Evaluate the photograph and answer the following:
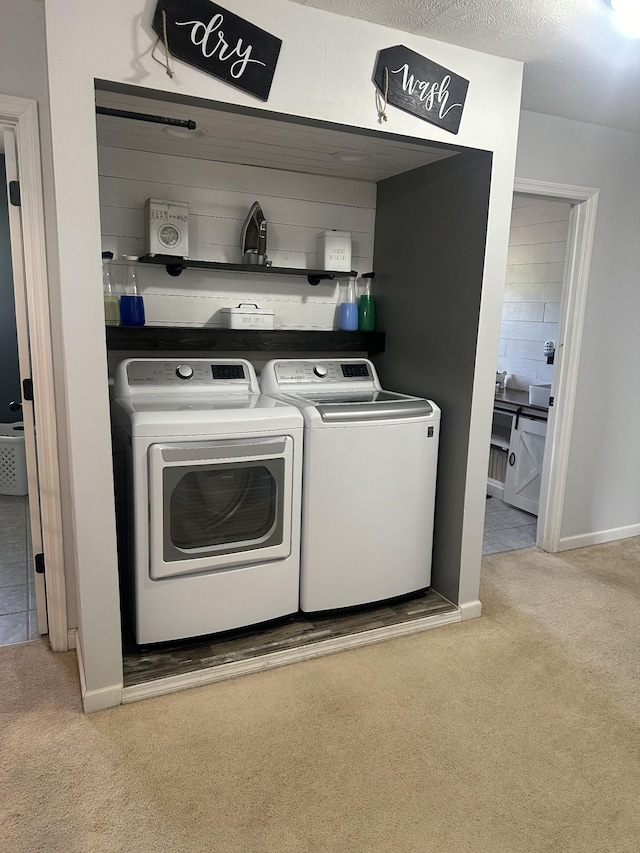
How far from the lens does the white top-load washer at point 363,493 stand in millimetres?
2520

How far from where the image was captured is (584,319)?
3.40m

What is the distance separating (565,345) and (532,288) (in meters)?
1.32

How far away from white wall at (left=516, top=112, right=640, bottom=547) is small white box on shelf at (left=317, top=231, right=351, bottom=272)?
3.20ft

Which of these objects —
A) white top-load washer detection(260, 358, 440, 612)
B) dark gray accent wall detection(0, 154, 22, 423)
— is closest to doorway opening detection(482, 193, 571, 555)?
white top-load washer detection(260, 358, 440, 612)

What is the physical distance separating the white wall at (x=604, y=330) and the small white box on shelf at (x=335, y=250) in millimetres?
976

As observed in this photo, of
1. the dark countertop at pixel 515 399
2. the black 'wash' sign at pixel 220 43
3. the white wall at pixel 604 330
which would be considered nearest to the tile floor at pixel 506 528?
the white wall at pixel 604 330

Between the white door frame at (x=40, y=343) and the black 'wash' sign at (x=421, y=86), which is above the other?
the black 'wash' sign at (x=421, y=86)

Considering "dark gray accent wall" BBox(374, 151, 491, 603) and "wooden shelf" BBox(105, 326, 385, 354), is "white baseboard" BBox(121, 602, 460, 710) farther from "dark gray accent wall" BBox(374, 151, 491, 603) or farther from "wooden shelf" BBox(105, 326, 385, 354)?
"wooden shelf" BBox(105, 326, 385, 354)

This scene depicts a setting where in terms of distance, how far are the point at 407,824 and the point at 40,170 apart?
249 centimetres

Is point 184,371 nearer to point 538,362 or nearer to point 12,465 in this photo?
point 12,465

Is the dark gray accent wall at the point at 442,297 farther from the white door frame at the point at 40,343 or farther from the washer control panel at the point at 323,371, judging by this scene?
the white door frame at the point at 40,343

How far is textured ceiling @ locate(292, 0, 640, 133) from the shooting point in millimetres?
1955

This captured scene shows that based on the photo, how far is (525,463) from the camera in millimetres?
4254

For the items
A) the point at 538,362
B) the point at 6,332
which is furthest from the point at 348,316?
the point at 6,332
